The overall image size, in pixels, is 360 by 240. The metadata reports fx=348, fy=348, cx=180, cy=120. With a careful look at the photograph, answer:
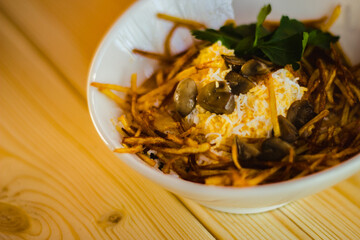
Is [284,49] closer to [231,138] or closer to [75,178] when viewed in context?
[231,138]

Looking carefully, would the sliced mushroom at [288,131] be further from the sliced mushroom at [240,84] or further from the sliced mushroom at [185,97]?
the sliced mushroom at [185,97]

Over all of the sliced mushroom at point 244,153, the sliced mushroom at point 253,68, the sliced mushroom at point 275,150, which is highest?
the sliced mushroom at point 253,68

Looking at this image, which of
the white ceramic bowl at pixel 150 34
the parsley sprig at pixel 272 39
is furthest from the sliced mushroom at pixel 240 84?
the white ceramic bowl at pixel 150 34

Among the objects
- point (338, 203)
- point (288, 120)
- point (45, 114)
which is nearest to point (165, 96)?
point (288, 120)

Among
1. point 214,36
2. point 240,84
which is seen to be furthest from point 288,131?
point 214,36

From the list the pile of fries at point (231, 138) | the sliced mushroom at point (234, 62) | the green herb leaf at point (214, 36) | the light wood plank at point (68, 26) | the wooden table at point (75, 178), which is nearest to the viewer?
the pile of fries at point (231, 138)

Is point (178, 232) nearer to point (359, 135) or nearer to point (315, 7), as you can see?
point (359, 135)

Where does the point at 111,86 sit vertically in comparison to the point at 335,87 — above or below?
above
